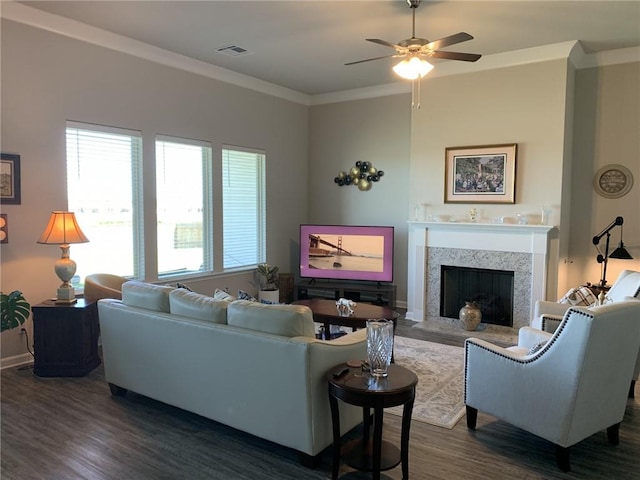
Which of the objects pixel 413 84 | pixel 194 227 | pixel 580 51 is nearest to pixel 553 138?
pixel 580 51

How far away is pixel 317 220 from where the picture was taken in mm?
7883

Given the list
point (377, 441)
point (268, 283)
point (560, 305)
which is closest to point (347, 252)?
point (268, 283)

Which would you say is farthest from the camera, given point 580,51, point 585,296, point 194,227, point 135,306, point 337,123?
point 337,123

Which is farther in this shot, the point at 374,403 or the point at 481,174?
the point at 481,174

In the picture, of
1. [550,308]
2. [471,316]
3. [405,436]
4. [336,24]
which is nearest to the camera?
[405,436]

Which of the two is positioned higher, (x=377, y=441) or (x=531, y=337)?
(x=531, y=337)

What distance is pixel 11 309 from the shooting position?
398 centimetres

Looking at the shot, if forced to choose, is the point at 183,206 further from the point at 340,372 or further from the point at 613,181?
the point at 613,181

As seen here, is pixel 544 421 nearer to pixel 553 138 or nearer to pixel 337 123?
pixel 553 138

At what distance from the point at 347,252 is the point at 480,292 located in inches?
75.5

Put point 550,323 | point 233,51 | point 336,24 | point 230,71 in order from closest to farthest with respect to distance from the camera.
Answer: point 550,323 < point 336,24 < point 233,51 < point 230,71

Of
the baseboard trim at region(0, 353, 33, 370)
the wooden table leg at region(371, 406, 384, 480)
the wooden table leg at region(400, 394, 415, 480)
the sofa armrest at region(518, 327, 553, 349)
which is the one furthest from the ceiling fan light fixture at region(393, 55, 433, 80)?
the baseboard trim at region(0, 353, 33, 370)

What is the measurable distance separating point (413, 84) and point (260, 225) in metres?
2.94

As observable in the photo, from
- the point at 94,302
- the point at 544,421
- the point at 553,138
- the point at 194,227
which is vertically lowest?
the point at 544,421
